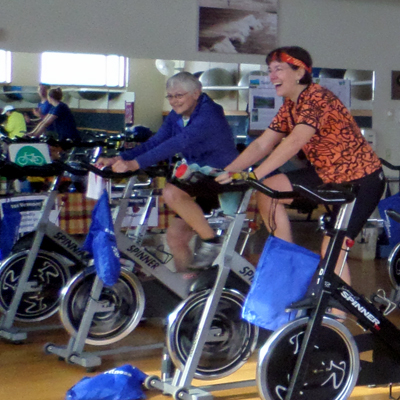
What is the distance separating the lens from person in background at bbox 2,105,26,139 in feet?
17.1

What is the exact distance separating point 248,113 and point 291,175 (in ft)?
8.50

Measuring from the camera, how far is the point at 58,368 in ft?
12.1

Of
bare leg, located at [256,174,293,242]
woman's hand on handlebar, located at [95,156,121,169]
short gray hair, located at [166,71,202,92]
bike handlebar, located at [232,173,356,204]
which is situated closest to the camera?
bike handlebar, located at [232,173,356,204]

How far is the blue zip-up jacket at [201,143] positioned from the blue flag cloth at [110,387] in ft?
3.58

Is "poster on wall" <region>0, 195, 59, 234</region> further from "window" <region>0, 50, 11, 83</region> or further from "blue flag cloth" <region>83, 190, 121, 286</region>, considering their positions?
"window" <region>0, 50, 11, 83</region>

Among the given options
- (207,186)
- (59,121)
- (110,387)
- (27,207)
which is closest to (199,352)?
(110,387)

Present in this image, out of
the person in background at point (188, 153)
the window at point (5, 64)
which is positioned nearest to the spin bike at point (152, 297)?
the person in background at point (188, 153)

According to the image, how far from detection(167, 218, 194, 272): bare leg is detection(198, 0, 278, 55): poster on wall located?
2.10 m

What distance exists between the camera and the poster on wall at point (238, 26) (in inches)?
222

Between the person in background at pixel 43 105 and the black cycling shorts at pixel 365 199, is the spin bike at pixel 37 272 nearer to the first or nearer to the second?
the person in background at pixel 43 105

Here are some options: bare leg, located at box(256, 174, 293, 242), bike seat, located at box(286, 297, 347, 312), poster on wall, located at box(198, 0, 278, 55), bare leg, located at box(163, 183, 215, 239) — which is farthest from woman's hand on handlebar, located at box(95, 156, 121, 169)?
poster on wall, located at box(198, 0, 278, 55)

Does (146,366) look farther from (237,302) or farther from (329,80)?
(329,80)

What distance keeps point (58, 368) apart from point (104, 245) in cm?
70

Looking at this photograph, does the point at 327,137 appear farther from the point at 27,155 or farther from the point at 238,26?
the point at 238,26
